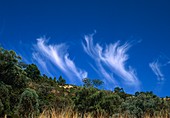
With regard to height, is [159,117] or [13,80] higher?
[13,80]

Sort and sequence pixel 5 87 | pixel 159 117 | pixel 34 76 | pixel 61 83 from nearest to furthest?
pixel 159 117 < pixel 5 87 < pixel 34 76 < pixel 61 83

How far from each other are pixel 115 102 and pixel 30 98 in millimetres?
12059

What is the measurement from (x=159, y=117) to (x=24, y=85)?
29.5m

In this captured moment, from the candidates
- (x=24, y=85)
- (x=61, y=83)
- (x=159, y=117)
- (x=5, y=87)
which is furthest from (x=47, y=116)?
(x=61, y=83)

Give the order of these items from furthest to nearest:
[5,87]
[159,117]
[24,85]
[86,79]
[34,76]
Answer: [86,79] → [34,76] → [24,85] → [5,87] → [159,117]

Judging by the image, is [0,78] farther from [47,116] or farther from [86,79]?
[86,79]

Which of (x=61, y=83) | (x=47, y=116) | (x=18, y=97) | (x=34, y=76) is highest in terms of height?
(x=61, y=83)

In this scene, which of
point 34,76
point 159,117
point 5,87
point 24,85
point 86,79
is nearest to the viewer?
point 159,117

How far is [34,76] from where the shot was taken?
8056cm

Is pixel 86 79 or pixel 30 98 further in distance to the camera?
pixel 86 79

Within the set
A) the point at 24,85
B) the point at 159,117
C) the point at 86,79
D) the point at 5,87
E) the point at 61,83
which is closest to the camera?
the point at 159,117

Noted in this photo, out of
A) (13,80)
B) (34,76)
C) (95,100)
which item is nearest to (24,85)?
(13,80)

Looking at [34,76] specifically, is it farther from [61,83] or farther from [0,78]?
[0,78]

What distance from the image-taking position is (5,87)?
→ 3278 centimetres
